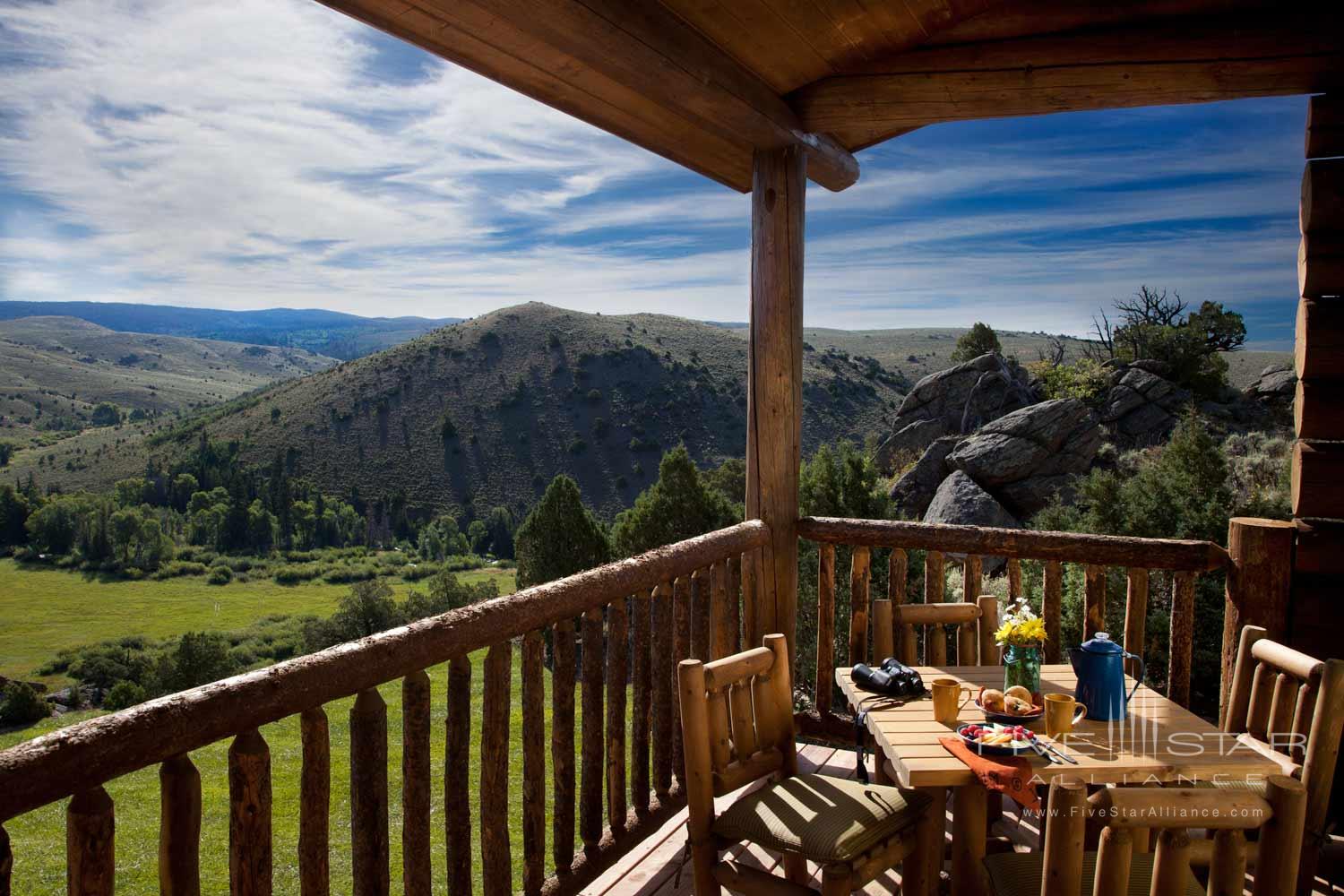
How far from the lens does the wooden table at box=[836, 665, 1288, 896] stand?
184 centimetres

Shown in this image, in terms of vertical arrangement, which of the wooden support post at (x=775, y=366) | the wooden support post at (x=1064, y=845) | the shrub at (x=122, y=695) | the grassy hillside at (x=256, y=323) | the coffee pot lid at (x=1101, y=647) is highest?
the grassy hillside at (x=256, y=323)

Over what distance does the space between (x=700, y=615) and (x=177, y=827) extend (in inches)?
77.4

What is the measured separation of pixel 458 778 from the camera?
1.89 meters

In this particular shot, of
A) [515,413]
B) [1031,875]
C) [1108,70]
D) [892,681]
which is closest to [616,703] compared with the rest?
[892,681]

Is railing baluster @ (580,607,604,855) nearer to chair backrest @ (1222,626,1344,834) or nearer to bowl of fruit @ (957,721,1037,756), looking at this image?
bowl of fruit @ (957,721,1037,756)

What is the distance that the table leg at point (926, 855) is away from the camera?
2.13 m

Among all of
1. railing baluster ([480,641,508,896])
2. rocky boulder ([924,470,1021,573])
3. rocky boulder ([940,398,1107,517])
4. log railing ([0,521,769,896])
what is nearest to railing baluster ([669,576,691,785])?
log railing ([0,521,769,896])

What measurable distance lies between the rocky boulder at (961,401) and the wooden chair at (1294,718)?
2182 cm

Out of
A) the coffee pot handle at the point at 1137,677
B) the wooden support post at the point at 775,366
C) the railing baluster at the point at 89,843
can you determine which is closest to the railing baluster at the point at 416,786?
the railing baluster at the point at 89,843

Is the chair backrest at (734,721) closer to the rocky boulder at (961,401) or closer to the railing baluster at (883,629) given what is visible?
the railing baluster at (883,629)

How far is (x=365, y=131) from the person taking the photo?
250 feet

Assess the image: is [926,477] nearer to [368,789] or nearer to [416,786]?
[416,786]

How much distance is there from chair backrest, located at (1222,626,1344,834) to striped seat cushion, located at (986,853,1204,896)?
36cm

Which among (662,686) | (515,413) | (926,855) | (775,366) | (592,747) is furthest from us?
(515,413)
